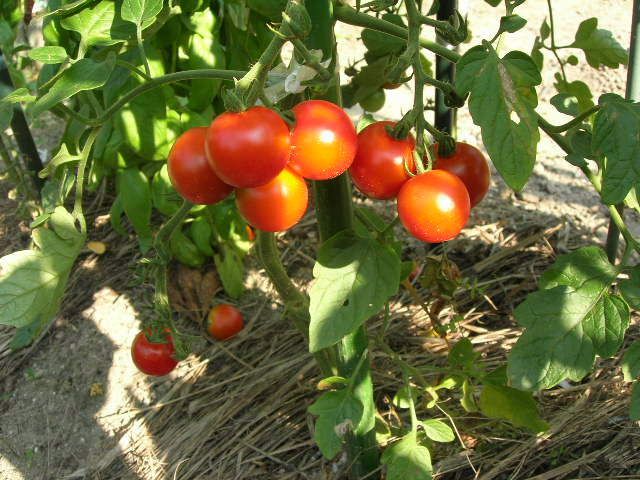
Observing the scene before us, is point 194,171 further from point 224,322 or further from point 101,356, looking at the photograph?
point 101,356

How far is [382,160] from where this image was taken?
0.76 m

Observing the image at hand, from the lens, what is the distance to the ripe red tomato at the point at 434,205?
74 centimetres

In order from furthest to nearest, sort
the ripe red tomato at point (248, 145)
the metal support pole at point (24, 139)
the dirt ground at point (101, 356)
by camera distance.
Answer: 1. the metal support pole at point (24, 139)
2. the dirt ground at point (101, 356)
3. the ripe red tomato at point (248, 145)

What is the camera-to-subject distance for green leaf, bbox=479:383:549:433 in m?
1.10

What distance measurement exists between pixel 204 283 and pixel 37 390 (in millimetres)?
507

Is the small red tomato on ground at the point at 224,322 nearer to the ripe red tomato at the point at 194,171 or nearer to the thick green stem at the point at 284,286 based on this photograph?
the thick green stem at the point at 284,286

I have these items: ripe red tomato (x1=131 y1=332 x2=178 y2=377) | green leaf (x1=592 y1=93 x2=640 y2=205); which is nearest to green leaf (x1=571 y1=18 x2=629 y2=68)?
green leaf (x1=592 y1=93 x2=640 y2=205)

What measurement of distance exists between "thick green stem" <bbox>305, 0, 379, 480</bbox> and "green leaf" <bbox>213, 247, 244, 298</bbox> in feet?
2.21

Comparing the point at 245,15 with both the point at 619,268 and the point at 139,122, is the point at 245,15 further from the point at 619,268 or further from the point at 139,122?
the point at 619,268

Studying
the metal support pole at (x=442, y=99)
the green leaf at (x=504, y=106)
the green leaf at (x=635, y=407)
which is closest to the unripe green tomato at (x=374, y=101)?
the metal support pole at (x=442, y=99)

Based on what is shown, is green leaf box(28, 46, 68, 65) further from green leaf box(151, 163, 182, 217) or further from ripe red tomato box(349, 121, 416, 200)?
green leaf box(151, 163, 182, 217)

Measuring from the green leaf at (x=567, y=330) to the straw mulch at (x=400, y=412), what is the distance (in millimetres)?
467

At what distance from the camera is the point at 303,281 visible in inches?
73.0

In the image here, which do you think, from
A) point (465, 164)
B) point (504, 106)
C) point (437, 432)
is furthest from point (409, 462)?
point (504, 106)
